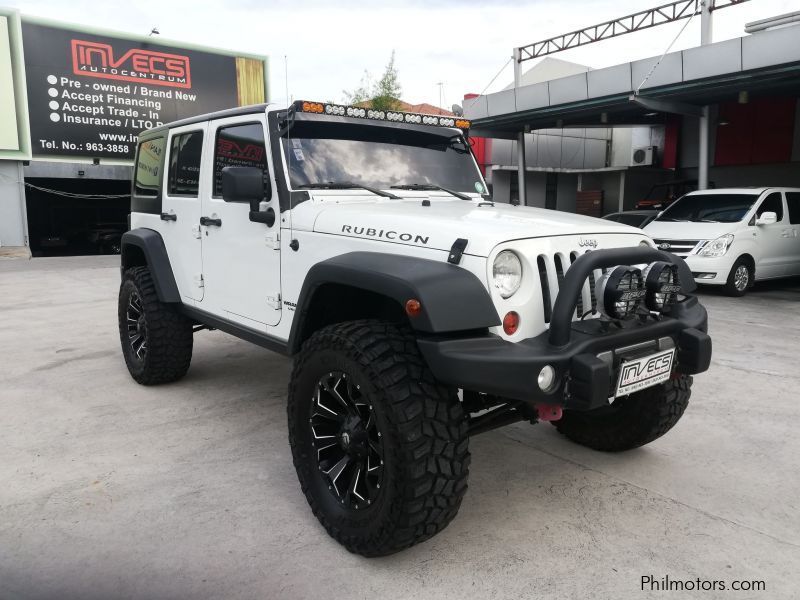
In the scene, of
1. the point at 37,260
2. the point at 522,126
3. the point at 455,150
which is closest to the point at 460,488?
the point at 455,150

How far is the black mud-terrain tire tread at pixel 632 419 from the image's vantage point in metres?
3.22

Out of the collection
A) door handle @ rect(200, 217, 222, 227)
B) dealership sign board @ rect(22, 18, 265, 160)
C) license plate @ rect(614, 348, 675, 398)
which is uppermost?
dealership sign board @ rect(22, 18, 265, 160)

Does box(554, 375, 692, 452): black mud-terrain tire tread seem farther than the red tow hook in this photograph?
Yes

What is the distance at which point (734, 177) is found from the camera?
1744cm

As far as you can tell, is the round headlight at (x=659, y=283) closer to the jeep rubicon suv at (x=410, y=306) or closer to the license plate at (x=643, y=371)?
the jeep rubicon suv at (x=410, y=306)

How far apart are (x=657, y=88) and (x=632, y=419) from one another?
1004 cm

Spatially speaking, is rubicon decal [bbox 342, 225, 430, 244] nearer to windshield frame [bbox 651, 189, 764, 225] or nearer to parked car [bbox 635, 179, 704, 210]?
windshield frame [bbox 651, 189, 764, 225]

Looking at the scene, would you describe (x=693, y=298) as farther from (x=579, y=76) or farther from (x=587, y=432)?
(x=579, y=76)

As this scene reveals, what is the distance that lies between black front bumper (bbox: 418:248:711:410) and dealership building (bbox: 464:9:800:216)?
9.76 m

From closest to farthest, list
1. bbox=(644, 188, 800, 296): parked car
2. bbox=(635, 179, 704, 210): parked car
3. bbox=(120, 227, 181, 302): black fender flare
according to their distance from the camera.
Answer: bbox=(120, 227, 181, 302): black fender flare → bbox=(644, 188, 800, 296): parked car → bbox=(635, 179, 704, 210): parked car

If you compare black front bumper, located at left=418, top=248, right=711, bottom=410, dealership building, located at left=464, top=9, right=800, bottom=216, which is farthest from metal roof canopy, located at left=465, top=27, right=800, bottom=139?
black front bumper, located at left=418, top=248, right=711, bottom=410

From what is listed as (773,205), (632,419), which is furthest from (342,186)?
(773,205)

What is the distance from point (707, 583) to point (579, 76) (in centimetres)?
1251

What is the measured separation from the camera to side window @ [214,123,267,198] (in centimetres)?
354
